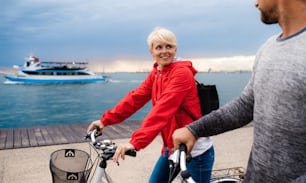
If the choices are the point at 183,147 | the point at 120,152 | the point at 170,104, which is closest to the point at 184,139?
the point at 183,147

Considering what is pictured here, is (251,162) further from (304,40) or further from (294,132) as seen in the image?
(304,40)

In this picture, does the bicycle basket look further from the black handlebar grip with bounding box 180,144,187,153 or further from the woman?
the black handlebar grip with bounding box 180,144,187,153

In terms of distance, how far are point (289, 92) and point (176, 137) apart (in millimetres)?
501

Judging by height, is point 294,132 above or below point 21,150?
above

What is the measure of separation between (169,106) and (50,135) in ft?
19.3

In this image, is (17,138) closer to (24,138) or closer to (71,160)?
(24,138)

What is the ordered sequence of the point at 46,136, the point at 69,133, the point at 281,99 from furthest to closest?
1. the point at 69,133
2. the point at 46,136
3. the point at 281,99

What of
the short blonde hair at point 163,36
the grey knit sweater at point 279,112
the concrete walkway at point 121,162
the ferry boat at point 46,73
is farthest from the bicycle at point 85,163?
the ferry boat at point 46,73

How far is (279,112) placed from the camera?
127 centimetres

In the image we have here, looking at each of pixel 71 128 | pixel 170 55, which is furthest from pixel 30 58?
pixel 170 55

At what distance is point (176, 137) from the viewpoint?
151 centimetres

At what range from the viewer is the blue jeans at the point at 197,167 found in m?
2.44

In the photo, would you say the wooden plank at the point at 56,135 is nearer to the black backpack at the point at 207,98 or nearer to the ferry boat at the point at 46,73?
the black backpack at the point at 207,98

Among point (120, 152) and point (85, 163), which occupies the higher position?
point (120, 152)
